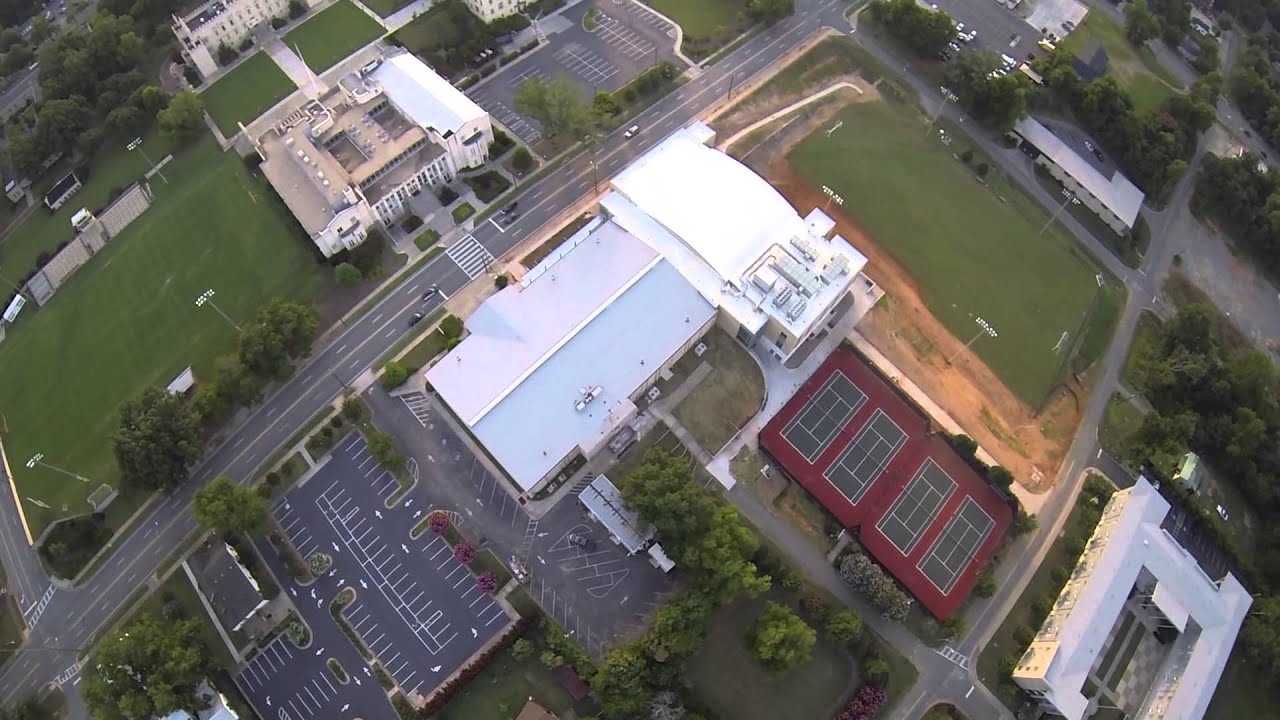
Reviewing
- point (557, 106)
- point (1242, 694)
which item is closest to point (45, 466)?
point (557, 106)

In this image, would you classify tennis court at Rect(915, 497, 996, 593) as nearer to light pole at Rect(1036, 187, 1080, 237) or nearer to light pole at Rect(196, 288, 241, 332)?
light pole at Rect(1036, 187, 1080, 237)

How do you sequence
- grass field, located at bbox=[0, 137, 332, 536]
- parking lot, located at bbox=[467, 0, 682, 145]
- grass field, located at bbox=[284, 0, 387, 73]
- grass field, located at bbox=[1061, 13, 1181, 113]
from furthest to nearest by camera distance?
grass field, located at bbox=[1061, 13, 1181, 113] < grass field, located at bbox=[284, 0, 387, 73] < parking lot, located at bbox=[467, 0, 682, 145] < grass field, located at bbox=[0, 137, 332, 536]

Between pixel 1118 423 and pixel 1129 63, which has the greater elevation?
pixel 1129 63

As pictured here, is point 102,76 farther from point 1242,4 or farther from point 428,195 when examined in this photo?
point 1242,4

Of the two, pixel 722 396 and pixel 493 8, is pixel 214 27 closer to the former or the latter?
pixel 493 8

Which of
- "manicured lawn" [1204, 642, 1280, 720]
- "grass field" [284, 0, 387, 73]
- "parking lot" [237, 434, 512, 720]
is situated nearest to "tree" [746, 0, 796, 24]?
"grass field" [284, 0, 387, 73]

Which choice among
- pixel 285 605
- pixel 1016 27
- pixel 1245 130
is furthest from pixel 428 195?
pixel 1245 130

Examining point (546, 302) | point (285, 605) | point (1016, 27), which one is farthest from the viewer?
point (1016, 27)
